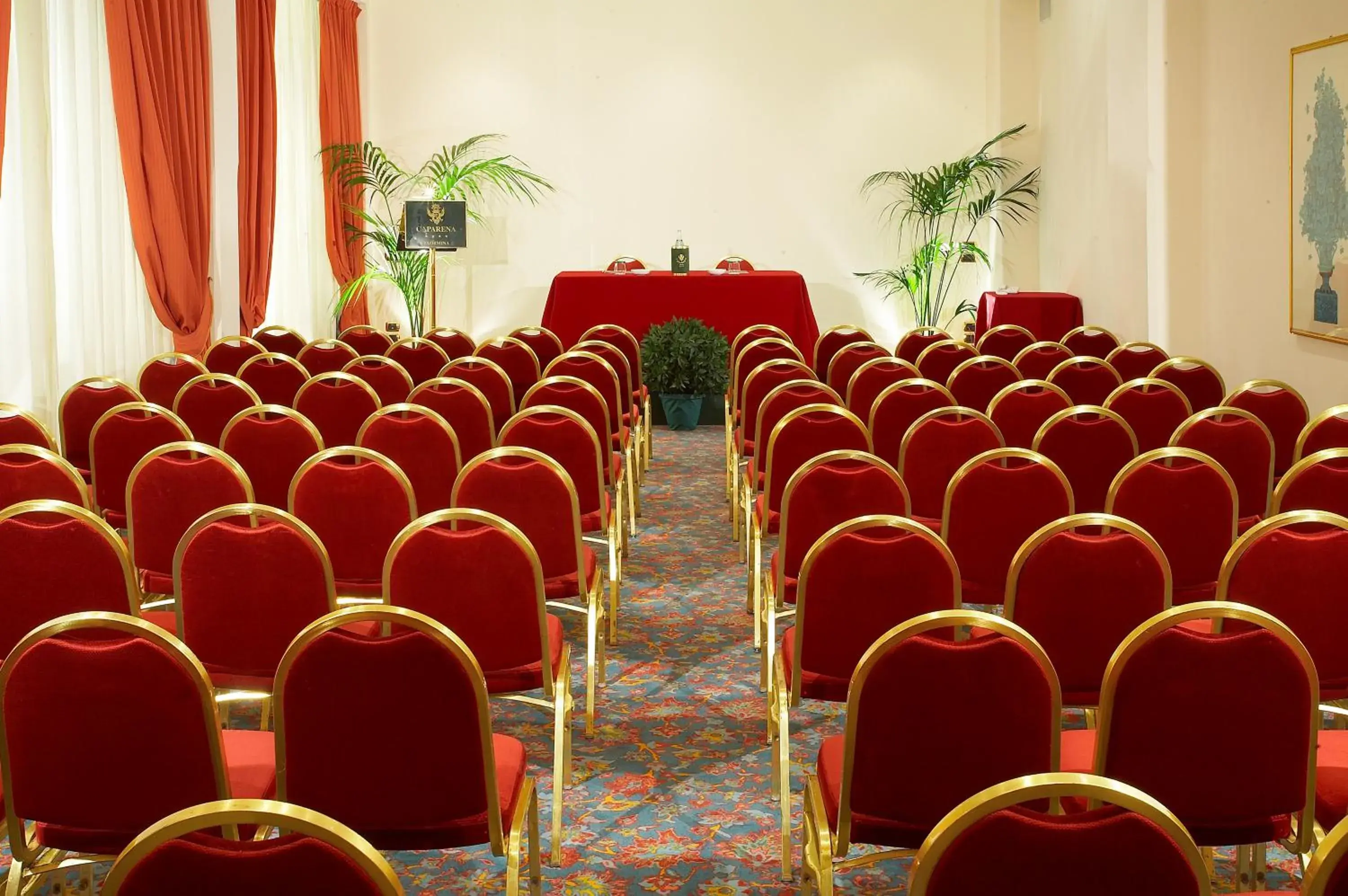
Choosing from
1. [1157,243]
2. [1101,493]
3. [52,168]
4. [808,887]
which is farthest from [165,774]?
[1157,243]

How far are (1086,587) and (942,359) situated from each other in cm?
500

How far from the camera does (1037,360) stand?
320 inches

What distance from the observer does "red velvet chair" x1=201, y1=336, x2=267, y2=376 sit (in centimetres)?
841

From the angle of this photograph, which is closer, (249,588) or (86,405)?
(249,588)

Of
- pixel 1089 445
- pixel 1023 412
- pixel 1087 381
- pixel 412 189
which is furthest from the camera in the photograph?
pixel 412 189

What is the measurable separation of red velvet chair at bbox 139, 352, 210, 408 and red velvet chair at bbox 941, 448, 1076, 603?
4615 millimetres

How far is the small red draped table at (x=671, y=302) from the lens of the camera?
11.8 metres

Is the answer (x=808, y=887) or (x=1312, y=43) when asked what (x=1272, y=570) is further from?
(x=1312, y=43)

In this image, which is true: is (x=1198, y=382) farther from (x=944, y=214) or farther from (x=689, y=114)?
(x=689, y=114)

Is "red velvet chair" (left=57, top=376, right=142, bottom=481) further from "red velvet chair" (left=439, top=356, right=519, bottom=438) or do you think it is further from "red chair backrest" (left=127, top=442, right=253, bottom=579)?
"red chair backrest" (left=127, top=442, right=253, bottom=579)

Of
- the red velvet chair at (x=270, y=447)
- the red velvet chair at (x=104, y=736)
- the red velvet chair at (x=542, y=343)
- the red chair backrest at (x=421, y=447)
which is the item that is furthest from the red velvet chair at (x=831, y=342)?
the red velvet chair at (x=104, y=736)

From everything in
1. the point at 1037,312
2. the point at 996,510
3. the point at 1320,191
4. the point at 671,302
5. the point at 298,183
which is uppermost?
the point at 298,183

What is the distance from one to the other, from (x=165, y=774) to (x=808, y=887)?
150 centimetres

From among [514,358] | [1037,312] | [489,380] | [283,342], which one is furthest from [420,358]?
[1037,312]
